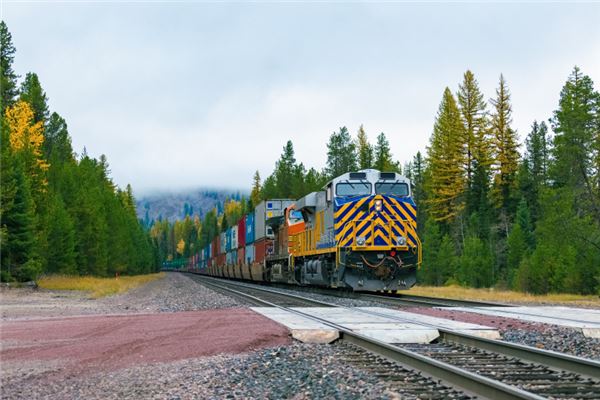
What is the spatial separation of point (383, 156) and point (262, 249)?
47.8 m

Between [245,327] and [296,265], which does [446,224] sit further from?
[245,327]

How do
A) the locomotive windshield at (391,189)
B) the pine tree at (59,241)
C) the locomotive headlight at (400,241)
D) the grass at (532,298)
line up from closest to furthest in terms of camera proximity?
the grass at (532,298) → the locomotive headlight at (400,241) → the locomotive windshield at (391,189) → the pine tree at (59,241)

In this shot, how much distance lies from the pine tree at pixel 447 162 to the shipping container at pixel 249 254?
3121 cm

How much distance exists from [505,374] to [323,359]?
208cm

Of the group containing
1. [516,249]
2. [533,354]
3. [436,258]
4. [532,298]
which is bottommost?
[532,298]

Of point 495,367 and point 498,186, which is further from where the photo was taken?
point 498,186

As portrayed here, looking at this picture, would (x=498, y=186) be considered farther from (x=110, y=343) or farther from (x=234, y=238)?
(x=110, y=343)

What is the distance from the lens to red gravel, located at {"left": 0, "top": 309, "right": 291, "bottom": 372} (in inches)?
304

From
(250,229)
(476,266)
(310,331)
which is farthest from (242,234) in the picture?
(310,331)

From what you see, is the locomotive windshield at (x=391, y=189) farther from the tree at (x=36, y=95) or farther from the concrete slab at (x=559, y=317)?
the tree at (x=36, y=95)

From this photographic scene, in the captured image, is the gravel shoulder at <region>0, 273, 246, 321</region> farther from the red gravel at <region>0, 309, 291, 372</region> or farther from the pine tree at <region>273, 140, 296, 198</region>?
the pine tree at <region>273, 140, 296, 198</region>

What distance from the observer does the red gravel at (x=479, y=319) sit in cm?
1034

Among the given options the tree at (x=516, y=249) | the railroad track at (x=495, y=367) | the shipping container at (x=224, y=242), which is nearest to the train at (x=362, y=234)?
the railroad track at (x=495, y=367)

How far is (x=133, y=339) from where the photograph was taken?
9.03 m
